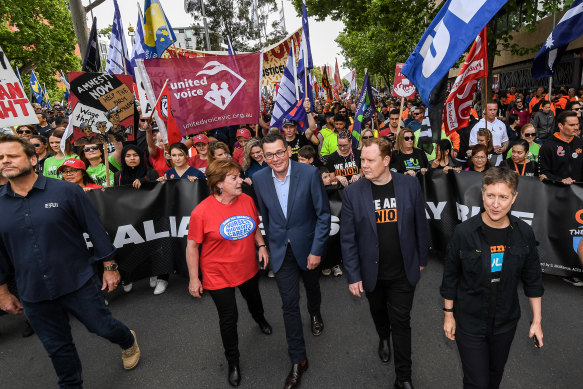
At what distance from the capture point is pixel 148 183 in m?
4.88

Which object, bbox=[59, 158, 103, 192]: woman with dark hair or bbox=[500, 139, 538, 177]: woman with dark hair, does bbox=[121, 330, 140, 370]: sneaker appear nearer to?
bbox=[59, 158, 103, 192]: woman with dark hair

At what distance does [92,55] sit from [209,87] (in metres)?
3.36

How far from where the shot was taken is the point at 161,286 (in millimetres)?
5008

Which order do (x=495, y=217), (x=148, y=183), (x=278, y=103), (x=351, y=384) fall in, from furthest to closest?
(x=278, y=103), (x=148, y=183), (x=351, y=384), (x=495, y=217)

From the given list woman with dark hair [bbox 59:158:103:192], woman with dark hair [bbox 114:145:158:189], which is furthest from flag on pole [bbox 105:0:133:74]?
woman with dark hair [bbox 59:158:103:192]

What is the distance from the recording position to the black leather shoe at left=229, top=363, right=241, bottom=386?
3.18m

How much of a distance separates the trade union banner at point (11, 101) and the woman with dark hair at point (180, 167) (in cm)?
167

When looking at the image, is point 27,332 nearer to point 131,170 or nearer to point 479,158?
point 131,170

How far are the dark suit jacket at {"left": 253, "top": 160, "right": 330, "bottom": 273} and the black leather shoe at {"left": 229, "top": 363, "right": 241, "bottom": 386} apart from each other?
98 cm

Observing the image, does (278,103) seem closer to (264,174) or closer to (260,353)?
(264,174)

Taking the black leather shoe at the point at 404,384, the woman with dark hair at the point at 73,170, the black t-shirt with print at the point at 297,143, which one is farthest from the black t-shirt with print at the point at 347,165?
the woman with dark hair at the point at 73,170

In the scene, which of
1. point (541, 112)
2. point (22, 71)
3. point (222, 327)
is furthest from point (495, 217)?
point (22, 71)

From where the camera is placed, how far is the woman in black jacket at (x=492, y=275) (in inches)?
87.7

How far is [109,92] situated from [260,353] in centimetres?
440
